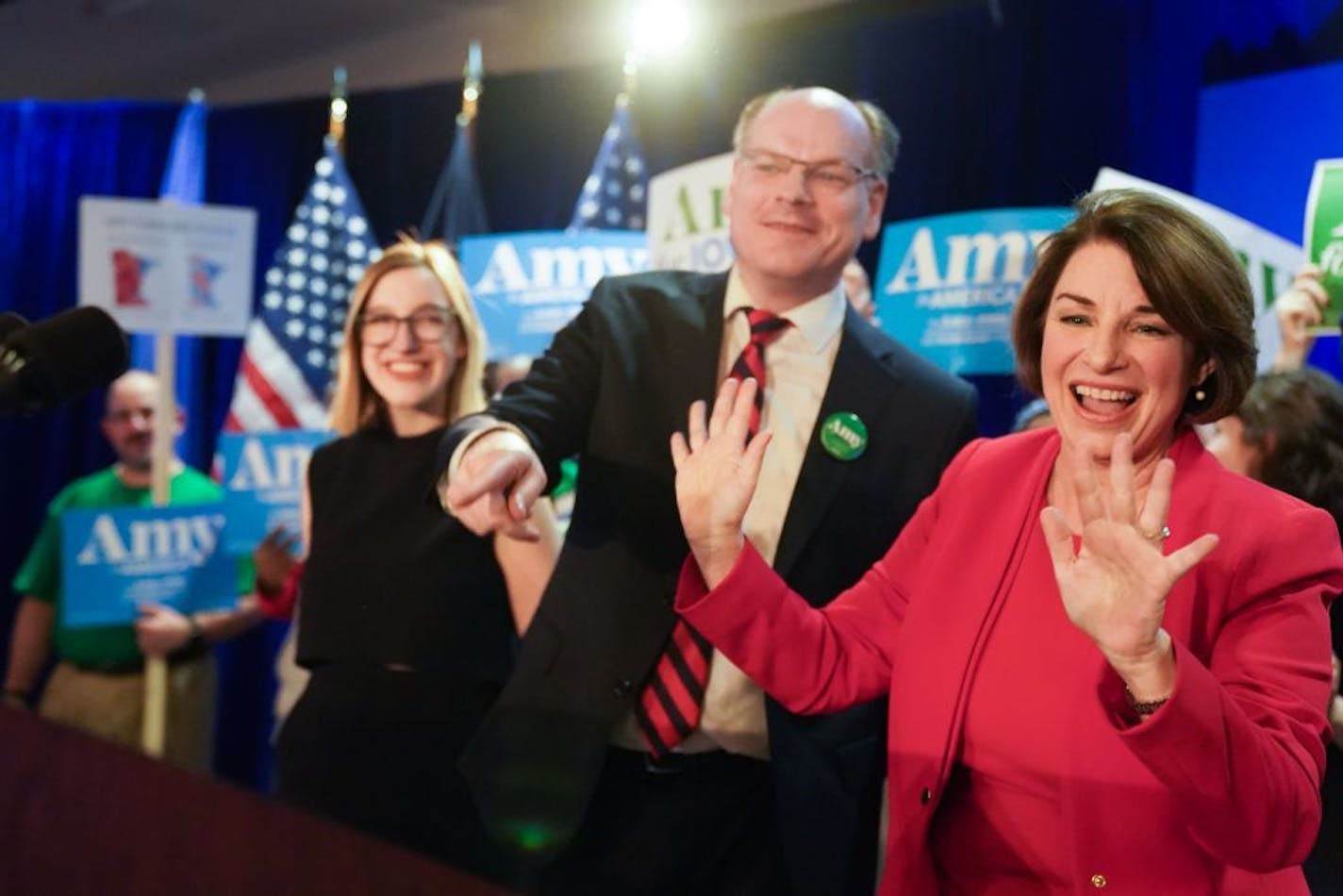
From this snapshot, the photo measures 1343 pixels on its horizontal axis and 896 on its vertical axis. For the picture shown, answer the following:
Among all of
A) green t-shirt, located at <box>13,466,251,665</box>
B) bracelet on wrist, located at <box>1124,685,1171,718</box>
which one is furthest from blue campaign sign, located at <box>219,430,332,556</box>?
bracelet on wrist, located at <box>1124,685,1171,718</box>

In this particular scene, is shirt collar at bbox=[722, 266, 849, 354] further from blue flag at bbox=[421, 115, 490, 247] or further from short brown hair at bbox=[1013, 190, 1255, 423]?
blue flag at bbox=[421, 115, 490, 247]

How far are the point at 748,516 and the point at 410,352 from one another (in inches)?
30.9

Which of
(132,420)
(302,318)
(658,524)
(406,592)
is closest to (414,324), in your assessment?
(406,592)

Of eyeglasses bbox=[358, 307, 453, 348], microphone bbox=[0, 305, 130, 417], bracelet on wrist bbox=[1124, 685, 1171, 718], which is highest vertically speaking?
eyeglasses bbox=[358, 307, 453, 348]

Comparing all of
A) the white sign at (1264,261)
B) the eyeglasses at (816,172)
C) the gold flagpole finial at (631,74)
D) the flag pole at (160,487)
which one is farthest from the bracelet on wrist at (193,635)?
the white sign at (1264,261)

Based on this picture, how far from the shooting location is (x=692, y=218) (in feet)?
9.05

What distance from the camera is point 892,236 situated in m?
2.71

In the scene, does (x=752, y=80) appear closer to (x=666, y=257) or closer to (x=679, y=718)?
(x=666, y=257)

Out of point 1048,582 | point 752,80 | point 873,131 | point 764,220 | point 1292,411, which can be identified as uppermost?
point 752,80

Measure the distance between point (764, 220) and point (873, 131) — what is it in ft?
0.72

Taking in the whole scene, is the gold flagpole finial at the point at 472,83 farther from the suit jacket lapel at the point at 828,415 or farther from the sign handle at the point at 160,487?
the sign handle at the point at 160,487

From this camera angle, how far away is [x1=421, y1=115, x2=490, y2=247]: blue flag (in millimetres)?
4172

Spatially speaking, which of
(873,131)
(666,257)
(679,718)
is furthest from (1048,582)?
(666,257)

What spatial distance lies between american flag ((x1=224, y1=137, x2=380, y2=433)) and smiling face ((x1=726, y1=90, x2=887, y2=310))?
2239mm
